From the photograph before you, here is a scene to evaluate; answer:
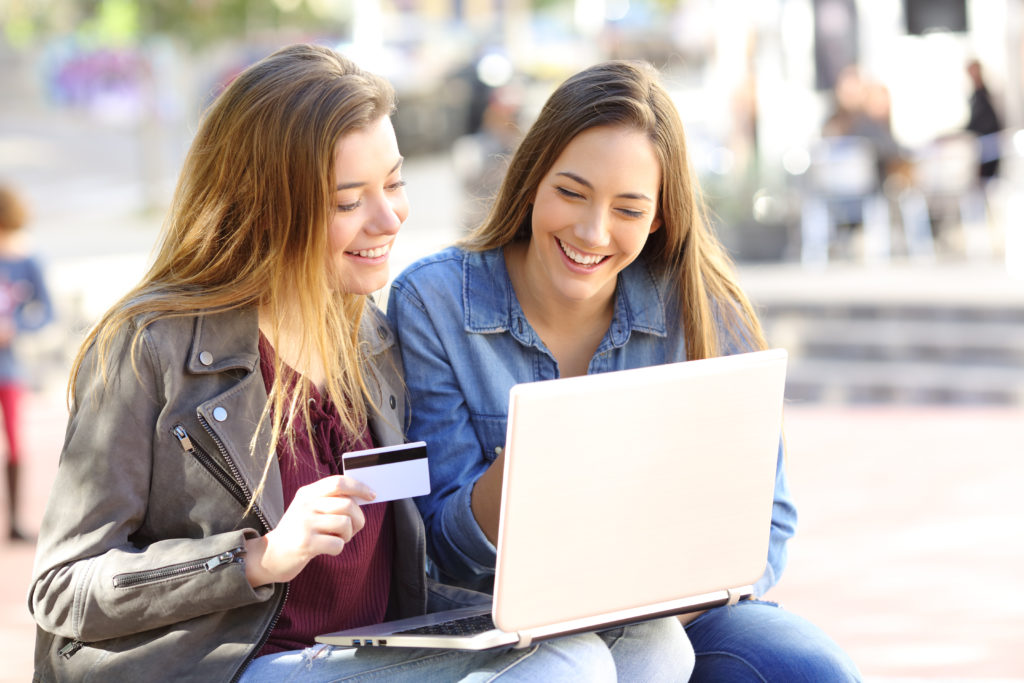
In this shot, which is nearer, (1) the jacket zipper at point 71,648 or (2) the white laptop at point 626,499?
(2) the white laptop at point 626,499

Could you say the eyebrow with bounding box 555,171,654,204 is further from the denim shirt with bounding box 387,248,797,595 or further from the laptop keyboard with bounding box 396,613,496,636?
the laptop keyboard with bounding box 396,613,496,636

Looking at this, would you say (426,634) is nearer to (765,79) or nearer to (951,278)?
(951,278)

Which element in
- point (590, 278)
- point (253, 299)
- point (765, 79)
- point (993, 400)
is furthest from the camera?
point (765, 79)

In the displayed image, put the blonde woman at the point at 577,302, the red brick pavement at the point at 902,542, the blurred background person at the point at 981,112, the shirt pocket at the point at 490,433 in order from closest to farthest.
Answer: the blonde woman at the point at 577,302 → the shirt pocket at the point at 490,433 → the red brick pavement at the point at 902,542 → the blurred background person at the point at 981,112

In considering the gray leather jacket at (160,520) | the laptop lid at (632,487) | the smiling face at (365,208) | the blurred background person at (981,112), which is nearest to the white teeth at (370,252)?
the smiling face at (365,208)

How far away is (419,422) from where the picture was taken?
2168 millimetres

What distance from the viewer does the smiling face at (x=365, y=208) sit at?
1.87 meters

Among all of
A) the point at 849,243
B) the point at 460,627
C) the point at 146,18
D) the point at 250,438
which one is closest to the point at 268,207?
the point at 250,438

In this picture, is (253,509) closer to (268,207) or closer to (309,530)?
(309,530)

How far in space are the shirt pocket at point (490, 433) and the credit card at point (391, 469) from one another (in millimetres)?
355

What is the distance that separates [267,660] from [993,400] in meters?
5.88

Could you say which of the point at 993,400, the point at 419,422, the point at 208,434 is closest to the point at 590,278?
the point at 419,422

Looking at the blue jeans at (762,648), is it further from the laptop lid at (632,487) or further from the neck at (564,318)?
the neck at (564,318)

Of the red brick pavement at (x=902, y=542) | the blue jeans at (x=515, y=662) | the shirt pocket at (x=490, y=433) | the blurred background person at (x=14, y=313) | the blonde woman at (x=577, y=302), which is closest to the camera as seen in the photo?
the blue jeans at (x=515, y=662)
